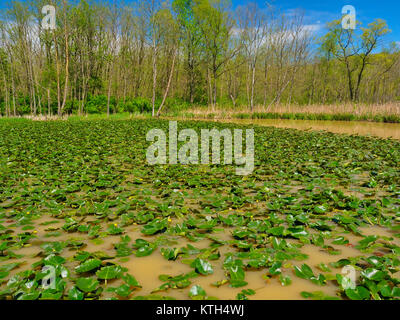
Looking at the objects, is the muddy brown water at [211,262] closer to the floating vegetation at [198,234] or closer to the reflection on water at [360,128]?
the floating vegetation at [198,234]

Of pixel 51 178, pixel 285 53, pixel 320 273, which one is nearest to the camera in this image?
pixel 320 273

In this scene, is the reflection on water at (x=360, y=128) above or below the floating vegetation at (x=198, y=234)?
above

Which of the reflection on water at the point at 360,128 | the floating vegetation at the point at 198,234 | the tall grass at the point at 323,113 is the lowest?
the floating vegetation at the point at 198,234

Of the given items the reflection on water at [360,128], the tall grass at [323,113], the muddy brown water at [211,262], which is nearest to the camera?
the muddy brown water at [211,262]

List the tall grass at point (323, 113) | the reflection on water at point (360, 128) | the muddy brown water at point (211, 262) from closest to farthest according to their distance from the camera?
1. the muddy brown water at point (211, 262)
2. the reflection on water at point (360, 128)
3. the tall grass at point (323, 113)

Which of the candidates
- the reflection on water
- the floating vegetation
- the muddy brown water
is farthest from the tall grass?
the muddy brown water

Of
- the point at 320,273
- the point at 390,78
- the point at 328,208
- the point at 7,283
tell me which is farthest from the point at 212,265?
the point at 390,78

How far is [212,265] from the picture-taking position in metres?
1.77

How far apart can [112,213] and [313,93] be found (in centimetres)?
4331

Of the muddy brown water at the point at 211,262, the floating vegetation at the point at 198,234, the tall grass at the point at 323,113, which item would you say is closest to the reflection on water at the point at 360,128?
the tall grass at the point at 323,113

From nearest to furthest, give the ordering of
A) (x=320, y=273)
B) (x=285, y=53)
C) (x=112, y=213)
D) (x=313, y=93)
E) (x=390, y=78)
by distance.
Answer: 1. (x=320, y=273)
2. (x=112, y=213)
3. (x=285, y=53)
4. (x=390, y=78)
5. (x=313, y=93)

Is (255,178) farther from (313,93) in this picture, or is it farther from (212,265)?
(313,93)
